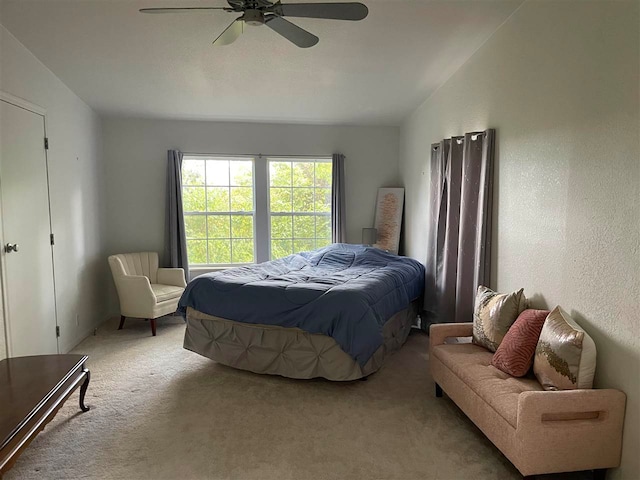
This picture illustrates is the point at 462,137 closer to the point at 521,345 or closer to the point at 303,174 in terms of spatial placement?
the point at 521,345

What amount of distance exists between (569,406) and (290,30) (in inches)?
93.9

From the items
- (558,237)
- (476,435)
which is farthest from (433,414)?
(558,237)

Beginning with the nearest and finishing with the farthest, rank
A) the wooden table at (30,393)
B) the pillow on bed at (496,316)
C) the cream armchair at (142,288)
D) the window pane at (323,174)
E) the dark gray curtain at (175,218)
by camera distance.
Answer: the wooden table at (30,393), the pillow on bed at (496,316), the cream armchair at (142,288), the dark gray curtain at (175,218), the window pane at (323,174)

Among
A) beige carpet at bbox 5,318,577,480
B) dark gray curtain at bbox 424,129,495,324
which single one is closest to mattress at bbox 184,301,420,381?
beige carpet at bbox 5,318,577,480

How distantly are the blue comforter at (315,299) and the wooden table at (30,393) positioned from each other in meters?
1.01

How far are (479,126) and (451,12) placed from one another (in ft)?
2.98

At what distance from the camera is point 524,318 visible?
2.30m

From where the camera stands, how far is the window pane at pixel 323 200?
535 centimetres

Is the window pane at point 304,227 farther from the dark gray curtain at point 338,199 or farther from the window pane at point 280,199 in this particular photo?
the dark gray curtain at point 338,199

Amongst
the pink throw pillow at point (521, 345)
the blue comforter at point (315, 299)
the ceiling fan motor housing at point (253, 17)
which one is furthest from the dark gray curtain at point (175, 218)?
the pink throw pillow at point (521, 345)

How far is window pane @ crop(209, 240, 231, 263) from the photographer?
518 cm

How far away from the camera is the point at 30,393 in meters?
2.07

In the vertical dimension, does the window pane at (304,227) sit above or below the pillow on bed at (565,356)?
above

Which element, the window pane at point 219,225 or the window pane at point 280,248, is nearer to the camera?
the window pane at point 219,225
